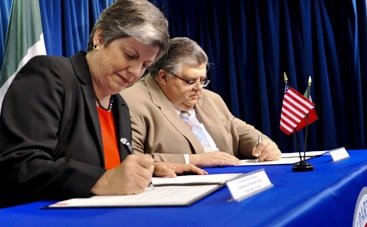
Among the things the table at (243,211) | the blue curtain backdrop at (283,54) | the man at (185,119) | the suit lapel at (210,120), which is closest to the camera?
the table at (243,211)

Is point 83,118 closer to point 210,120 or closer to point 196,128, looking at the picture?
point 196,128

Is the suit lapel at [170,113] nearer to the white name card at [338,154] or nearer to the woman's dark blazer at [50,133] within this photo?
the white name card at [338,154]

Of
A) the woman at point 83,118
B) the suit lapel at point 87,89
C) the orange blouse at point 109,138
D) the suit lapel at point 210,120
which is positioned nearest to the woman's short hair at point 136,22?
the woman at point 83,118

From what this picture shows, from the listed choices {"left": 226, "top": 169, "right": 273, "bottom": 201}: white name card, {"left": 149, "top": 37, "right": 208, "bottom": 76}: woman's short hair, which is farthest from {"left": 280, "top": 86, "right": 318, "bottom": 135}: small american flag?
{"left": 149, "top": 37, "right": 208, "bottom": 76}: woman's short hair

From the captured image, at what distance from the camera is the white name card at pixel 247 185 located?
0.94m

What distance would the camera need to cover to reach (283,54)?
390 centimetres

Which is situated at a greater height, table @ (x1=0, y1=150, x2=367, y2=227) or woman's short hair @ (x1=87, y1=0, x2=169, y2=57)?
woman's short hair @ (x1=87, y1=0, x2=169, y2=57)

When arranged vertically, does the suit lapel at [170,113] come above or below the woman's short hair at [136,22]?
below

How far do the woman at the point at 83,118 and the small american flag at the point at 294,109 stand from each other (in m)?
0.37

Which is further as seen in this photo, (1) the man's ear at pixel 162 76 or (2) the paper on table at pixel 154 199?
(1) the man's ear at pixel 162 76

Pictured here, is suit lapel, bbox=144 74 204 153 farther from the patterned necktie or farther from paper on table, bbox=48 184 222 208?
paper on table, bbox=48 184 222 208

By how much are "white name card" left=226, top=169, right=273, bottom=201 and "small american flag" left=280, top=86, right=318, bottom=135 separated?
1.92 ft

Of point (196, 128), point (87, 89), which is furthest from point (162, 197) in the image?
point (196, 128)

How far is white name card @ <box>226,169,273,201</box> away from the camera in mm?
938
